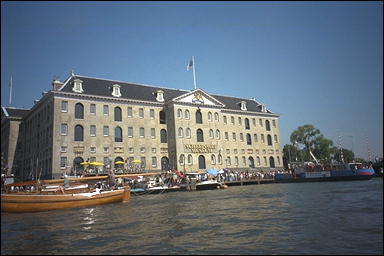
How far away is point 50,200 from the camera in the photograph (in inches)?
763

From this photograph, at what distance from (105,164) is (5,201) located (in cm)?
2524

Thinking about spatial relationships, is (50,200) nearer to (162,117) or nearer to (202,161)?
(162,117)

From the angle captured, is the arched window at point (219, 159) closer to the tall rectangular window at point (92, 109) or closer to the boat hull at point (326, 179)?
the boat hull at point (326, 179)

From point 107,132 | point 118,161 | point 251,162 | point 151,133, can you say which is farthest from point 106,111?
point 251,162

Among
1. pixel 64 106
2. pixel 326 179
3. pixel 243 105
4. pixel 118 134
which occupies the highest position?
pixel 243 105

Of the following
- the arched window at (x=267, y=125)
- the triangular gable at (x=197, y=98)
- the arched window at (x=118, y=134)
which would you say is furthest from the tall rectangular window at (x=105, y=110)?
the arched window at (x=267, y=125)

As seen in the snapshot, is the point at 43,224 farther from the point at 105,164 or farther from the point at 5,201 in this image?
the point at 105,164

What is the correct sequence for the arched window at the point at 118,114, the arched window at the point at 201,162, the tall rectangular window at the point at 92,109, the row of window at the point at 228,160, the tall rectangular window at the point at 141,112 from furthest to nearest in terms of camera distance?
the arched window at the point at 201,162 → the row of window at the point at 228,160 → the tall rectangular window at the point at 141,112 → the arched window at the point at 118,114 → the tall rectangular window at the point at 92,109

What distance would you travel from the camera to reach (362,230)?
864cm

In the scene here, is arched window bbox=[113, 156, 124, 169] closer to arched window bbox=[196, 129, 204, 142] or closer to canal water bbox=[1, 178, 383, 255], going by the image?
arched window bbox=[196, 129, 204, 142]

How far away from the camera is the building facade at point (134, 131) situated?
41156 mm

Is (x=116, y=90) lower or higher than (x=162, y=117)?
higher

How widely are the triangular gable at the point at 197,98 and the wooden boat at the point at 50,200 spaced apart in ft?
96.9

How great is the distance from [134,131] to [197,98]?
44.6 feet
